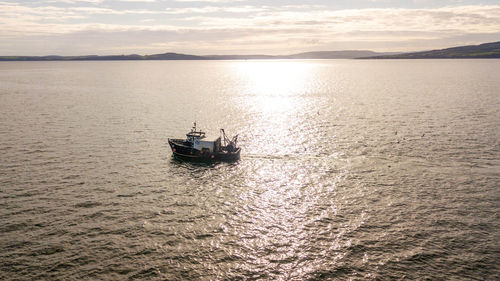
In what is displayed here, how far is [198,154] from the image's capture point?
5759 cm

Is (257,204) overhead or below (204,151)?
below

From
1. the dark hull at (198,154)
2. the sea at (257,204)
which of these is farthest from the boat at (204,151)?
the sea at (257,204)

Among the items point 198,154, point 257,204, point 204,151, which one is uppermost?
point 204,151

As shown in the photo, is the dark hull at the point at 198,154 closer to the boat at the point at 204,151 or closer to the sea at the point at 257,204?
the boat at the point at 204,151

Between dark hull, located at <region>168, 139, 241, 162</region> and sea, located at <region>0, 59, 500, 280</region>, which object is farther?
dark hull, located at <region>168, 139, 241, 162</region>

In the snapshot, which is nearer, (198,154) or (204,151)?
(204,151)

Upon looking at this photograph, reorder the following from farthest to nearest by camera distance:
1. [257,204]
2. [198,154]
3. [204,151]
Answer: [198,154] → [204,151] → [257,204]

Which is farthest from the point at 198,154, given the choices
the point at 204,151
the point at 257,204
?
the point at 257,204

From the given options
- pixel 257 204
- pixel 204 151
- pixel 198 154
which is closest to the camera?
pixel 257 204

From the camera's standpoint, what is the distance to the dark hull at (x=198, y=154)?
56.9m

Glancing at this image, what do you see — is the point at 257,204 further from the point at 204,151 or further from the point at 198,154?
the point at 198,154

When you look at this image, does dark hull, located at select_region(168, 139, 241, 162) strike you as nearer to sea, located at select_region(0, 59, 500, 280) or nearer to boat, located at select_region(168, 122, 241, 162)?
boat, located at select_region(168, 122, 241, 162)

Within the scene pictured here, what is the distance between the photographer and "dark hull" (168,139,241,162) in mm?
56906

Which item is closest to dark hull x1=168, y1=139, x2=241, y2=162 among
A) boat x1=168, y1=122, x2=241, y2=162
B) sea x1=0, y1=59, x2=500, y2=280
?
boat x1=168, y1=122, x2=241, y2=162
